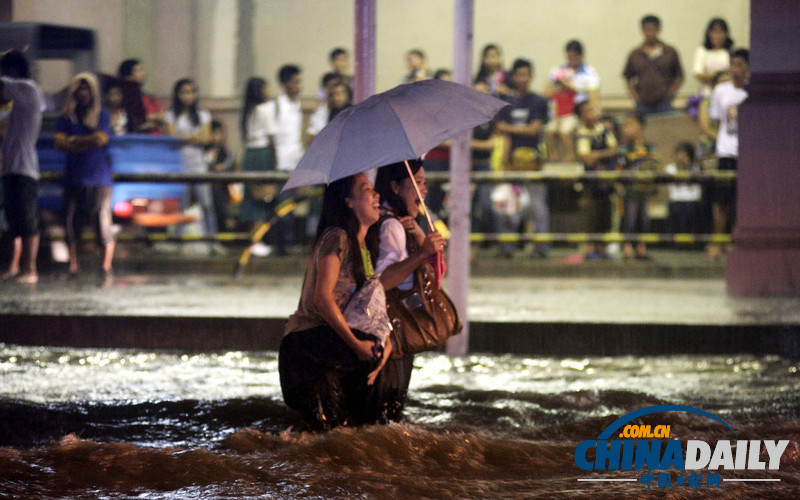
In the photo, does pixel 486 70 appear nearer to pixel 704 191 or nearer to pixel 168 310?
pixel 704 191

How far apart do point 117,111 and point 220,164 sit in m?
1.49

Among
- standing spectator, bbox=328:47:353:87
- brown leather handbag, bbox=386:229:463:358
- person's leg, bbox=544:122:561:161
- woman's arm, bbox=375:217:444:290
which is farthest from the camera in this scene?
person's leg, bbox=544:122:561:161

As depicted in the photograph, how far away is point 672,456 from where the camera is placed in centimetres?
561

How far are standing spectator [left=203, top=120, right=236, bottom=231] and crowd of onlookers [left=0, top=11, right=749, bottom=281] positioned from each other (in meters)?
0.02

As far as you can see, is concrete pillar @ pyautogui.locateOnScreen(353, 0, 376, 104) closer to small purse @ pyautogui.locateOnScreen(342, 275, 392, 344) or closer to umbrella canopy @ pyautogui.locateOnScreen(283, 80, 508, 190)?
umbrella canopy @ pyautogui.locateOnScreen(283, 80, 508, 190)

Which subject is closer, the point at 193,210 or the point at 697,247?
the point at 193,210

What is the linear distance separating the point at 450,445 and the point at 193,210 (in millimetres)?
9489

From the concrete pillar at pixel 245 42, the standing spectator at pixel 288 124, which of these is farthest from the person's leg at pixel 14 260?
the concrete pillar at pixel 245 42

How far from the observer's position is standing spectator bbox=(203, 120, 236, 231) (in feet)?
48.8

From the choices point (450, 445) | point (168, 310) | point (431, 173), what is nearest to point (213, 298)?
point (168, 310)

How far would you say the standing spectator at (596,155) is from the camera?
1434cm

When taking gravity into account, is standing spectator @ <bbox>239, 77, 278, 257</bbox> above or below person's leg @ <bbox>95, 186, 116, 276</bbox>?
above

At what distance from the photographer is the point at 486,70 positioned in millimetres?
14367

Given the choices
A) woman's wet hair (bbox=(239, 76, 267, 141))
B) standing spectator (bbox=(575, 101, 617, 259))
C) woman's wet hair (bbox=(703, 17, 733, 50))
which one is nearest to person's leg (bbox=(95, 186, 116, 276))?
woman's wet hair (bbox=(239, 76, 267, 141))
